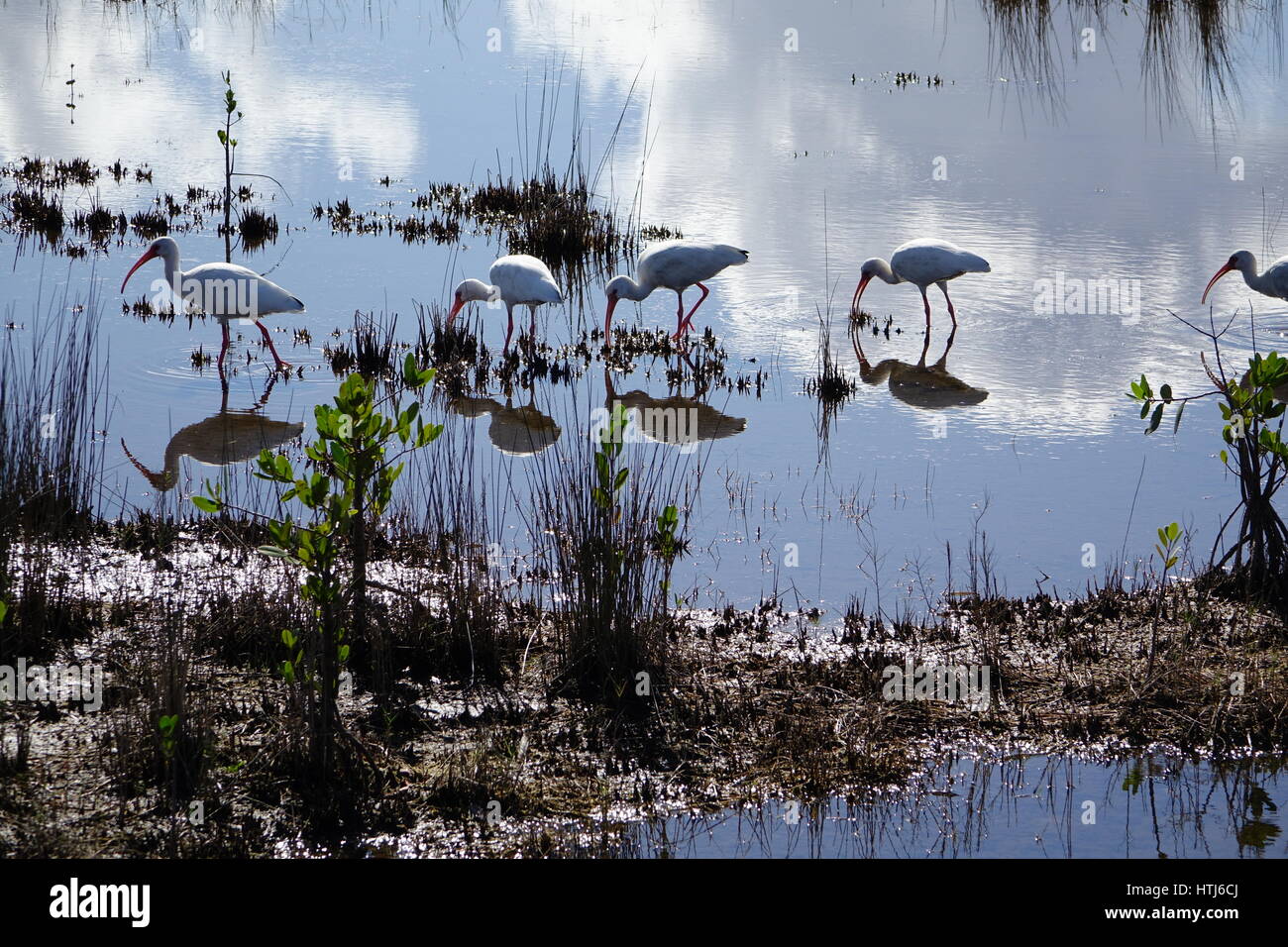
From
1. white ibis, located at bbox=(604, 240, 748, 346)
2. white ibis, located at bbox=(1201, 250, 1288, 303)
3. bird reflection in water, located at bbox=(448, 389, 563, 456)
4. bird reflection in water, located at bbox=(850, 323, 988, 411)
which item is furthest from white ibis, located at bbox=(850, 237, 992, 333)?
bird reflection in water, located at bbox=(448, 389, 563, 456)

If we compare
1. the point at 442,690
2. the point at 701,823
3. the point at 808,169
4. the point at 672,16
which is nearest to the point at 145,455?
the point at 442,690

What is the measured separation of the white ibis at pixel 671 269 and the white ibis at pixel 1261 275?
12.1 feet

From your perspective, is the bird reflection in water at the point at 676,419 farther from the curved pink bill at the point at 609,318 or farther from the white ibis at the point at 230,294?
the white ibis at the point at 230,294

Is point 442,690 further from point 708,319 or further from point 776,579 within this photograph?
point 708,319

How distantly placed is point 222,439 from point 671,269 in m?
3.62

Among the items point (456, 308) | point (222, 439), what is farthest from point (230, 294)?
point (456, 308)

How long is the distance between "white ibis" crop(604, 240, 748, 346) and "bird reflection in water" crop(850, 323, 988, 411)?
124 centimetres

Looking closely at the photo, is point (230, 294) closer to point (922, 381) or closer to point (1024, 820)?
point (922, 381)

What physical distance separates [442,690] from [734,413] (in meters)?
4.14

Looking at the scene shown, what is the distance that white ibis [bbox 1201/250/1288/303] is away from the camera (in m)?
9.99

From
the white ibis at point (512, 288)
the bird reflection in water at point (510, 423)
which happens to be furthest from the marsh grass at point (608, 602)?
the white ibis at point (512, 288)

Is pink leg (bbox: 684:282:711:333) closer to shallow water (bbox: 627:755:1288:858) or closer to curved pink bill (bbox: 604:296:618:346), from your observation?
curved pink bill (bbox: 604:296:618:346)

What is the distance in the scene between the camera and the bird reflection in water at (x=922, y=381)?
907 cm

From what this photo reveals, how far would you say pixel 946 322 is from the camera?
10.6 metres
